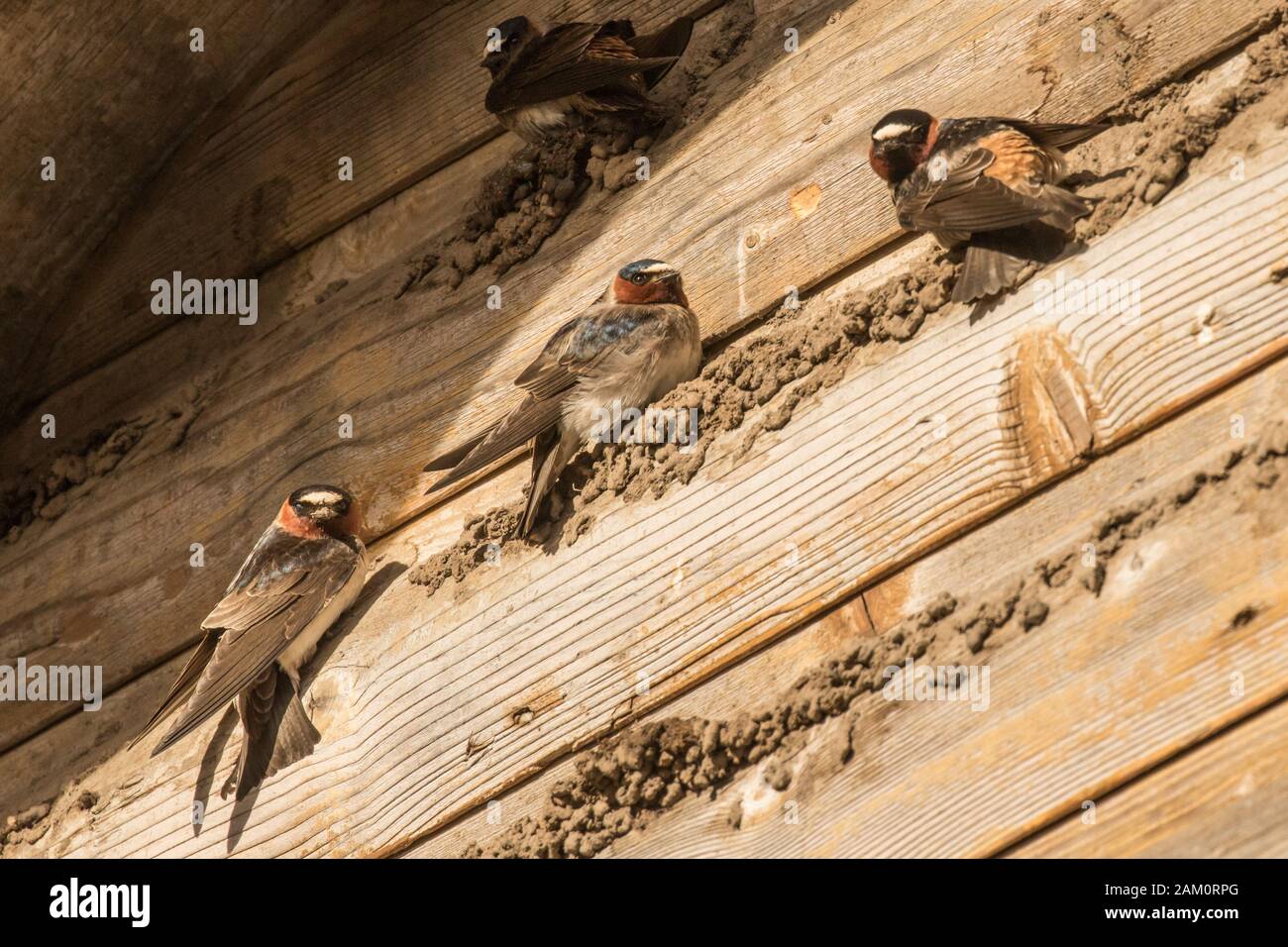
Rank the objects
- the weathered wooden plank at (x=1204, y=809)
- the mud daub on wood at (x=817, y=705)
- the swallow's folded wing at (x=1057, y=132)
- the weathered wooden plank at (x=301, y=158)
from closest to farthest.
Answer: the weathered wooden plank at (x=1204, y=809)
the mud daub on wood at (x=817, y=705)
the swallow's folded wing at (x=1057, y=132)
the weathered wooden plank at (x=301, y=158)

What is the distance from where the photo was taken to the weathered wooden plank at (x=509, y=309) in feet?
9.68

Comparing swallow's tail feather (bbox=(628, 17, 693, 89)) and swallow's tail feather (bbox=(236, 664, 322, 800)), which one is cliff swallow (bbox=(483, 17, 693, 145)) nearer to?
swallow's tail feather (bbox=(628, 17, 693, 89))

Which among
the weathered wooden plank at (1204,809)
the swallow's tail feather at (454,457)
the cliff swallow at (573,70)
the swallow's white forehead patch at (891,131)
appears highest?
the cliff swallow at (573,70)

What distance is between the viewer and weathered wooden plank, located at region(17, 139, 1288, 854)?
2.34 m

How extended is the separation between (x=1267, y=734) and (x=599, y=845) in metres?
0.95

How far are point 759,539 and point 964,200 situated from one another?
2.13 feet

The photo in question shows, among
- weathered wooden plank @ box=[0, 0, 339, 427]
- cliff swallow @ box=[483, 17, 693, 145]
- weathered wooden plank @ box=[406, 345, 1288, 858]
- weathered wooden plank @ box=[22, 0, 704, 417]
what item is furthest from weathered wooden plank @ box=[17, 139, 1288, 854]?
weathered wooden plank @ box=[0, 0, 339, 427]

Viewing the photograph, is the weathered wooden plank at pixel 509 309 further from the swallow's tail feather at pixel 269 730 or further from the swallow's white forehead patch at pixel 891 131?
the swallow's tail feather at pixel 269 730

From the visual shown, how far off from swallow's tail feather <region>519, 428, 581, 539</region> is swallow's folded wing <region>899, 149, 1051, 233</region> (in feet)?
2.34

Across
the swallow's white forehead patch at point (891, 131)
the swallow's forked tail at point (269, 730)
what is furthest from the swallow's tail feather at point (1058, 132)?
the swallow's forked tail at point (269, 730)

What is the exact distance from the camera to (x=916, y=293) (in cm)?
267

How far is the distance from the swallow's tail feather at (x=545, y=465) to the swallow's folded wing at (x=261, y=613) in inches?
15.4

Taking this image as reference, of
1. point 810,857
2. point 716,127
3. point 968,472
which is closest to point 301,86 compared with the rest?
point 716,127

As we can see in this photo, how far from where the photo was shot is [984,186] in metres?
2.62
